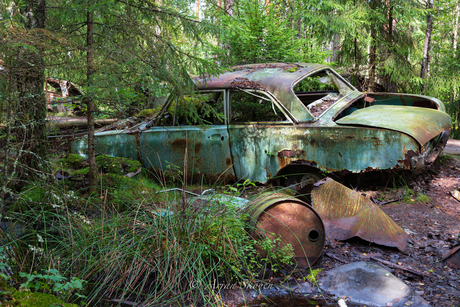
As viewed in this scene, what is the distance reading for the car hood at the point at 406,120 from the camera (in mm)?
3825

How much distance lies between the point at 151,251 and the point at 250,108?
10.5 ft

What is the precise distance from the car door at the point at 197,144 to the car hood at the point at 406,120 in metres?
Answer: 1.63

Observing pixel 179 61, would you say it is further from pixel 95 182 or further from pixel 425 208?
pixel 425 208

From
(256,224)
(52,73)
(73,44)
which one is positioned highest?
(73,44)

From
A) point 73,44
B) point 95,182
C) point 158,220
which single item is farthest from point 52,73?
point 158,220

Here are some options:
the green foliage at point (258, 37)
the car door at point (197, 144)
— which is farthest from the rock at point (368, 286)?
the green foliage at point (258, 37)

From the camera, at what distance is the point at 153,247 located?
253 cm

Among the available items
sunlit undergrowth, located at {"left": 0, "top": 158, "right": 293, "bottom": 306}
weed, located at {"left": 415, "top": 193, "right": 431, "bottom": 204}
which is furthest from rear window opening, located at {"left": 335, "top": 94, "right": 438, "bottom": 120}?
sunlit undergrowth, located at {"left": 0, "top": 158, "right": 293, "bottom": 306}

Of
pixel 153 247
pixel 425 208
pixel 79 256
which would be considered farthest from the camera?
pixel 425 208

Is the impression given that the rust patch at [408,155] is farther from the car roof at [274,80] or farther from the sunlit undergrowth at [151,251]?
the sunlit undergrowth at [151,251]

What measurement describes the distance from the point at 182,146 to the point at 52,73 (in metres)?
2.03

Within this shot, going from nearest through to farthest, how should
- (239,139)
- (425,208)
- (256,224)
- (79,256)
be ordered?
(79,256), (256,224), (425,208), (239,139)

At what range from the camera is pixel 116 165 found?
471 cm

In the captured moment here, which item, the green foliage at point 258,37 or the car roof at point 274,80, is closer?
the car roof at point 274,80
